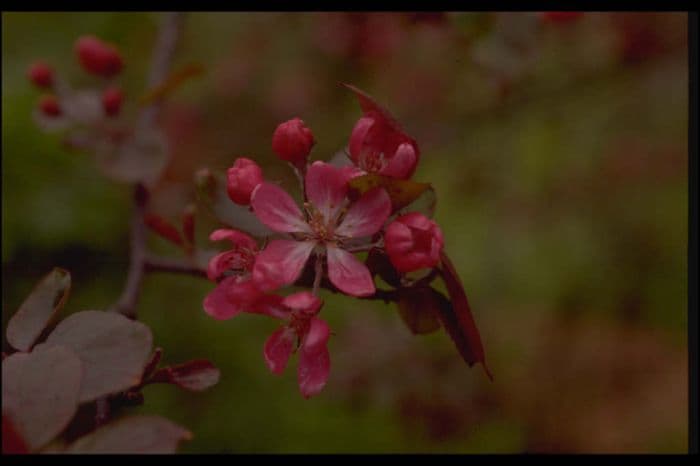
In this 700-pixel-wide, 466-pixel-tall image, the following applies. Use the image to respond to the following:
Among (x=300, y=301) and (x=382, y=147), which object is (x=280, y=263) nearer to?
(x=300, y=301)

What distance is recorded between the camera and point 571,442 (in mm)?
2510

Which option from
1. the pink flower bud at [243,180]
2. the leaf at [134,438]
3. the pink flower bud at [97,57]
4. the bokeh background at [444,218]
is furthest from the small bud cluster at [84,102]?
the leaf at [134,438]

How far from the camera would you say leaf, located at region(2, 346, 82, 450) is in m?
0.63

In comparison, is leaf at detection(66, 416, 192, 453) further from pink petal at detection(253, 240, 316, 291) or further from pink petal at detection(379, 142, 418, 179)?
pink petal at detection(379, 142, 418, 179)

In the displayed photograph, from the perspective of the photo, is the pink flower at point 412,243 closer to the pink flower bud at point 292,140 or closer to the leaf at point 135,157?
the pink flower bud at point 292,140

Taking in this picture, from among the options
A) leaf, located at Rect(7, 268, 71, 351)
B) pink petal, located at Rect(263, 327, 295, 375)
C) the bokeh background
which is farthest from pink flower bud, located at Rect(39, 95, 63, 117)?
pink petal, located at Rect(263, 327, 295, 375)

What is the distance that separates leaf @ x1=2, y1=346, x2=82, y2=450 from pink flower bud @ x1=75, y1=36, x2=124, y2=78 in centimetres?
90

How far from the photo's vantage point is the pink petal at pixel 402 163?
830 millimetres

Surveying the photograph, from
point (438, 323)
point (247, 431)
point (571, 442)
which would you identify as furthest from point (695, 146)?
point (438, 323)

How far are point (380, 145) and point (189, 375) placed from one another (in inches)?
13.1

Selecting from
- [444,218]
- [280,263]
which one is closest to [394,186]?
[280,263]

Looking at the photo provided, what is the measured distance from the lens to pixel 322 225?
89cm
